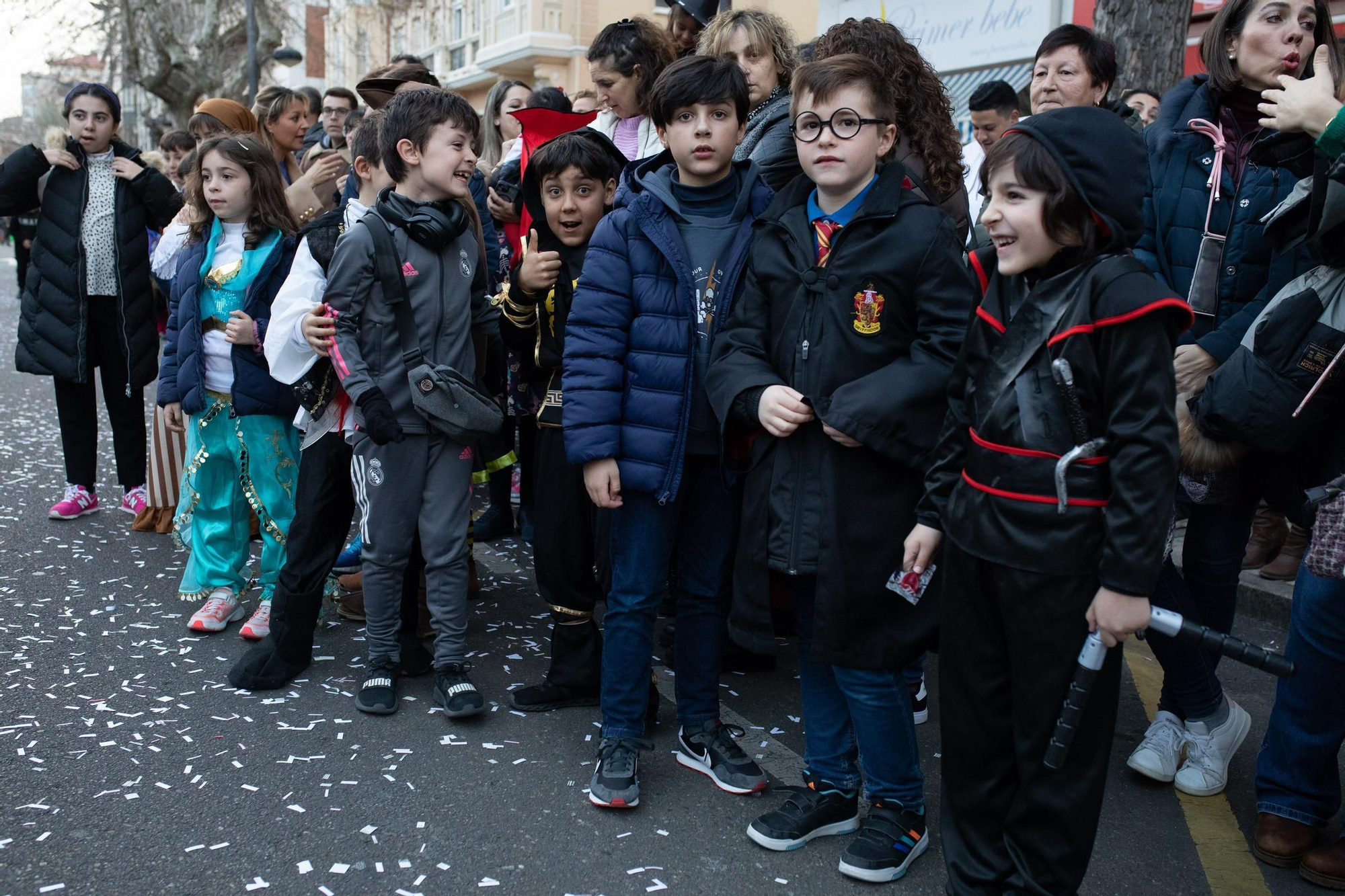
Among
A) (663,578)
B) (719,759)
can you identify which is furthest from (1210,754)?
(663,578)

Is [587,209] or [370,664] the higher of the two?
[587,209]

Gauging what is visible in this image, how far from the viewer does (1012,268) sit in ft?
8.30

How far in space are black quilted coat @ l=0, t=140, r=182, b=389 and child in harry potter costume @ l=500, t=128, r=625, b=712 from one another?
3145 mm

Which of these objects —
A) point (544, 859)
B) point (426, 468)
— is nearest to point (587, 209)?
point (426, 468)

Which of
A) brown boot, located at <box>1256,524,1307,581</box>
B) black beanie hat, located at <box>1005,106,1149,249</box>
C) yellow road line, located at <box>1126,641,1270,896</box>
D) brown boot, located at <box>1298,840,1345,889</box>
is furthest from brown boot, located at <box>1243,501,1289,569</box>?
black beanie hat, located at <box>1005,106,1149,249</box>

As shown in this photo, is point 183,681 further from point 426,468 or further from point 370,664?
point 426,468

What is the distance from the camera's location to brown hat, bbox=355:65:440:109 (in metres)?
5.67

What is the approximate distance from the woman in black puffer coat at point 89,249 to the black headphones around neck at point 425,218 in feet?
9.08

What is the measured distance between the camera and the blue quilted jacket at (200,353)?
4492 millimetres

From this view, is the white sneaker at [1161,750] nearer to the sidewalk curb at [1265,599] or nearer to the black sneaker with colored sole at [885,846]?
the black sneaker with colored sole at [885,846]

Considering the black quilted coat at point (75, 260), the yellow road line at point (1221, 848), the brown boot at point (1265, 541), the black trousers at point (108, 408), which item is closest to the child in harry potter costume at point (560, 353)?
the yellow road line at point (1221, 848)

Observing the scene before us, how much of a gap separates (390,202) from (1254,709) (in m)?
3.64

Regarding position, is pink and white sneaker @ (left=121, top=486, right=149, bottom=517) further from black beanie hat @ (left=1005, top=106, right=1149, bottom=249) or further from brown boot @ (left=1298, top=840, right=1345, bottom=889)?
brown boot @ (left=1298, top=840, right=1345, bottom=889)

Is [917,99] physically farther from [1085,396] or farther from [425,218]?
[425,218]
